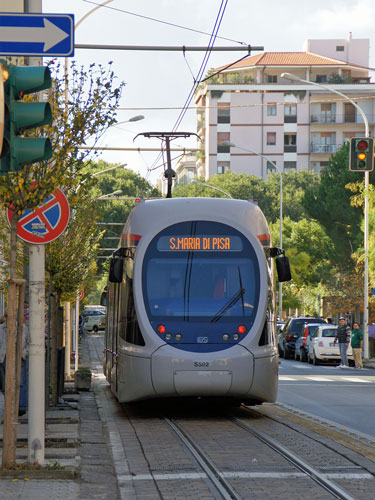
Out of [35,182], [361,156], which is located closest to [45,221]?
[35,182]

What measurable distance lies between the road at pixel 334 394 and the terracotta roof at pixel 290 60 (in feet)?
283

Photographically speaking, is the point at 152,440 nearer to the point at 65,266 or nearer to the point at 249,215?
the point at 249,215

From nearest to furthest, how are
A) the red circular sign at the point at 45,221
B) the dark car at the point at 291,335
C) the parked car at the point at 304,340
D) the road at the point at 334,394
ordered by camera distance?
1. the red circular sign at the point at 45,221
2. the road at the point at 334,394
3. the parked car at the point at 304,340
4. the dark car at the point at 291,335

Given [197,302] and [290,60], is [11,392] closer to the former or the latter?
[197,302]

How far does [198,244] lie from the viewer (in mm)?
16328

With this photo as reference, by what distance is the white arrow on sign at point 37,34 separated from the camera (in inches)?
331

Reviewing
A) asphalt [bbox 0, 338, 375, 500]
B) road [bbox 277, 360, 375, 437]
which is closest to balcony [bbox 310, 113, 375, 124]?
road [bbox 277, 360, 375, 437]

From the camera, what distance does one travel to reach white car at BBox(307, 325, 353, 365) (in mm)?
40344

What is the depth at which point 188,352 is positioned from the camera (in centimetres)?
1565

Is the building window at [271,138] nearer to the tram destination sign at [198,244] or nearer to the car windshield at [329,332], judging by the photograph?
the car windshield at [329,332]

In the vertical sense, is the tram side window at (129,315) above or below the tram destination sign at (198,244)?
below

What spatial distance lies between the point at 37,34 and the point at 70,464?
3937 mm

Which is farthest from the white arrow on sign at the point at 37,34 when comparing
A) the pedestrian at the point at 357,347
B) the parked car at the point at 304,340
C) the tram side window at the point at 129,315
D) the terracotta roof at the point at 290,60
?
the terracotta roof at the point at 290,60

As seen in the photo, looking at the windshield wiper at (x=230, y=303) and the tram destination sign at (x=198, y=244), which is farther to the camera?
the tram destination sign at (x=198, y=244)
